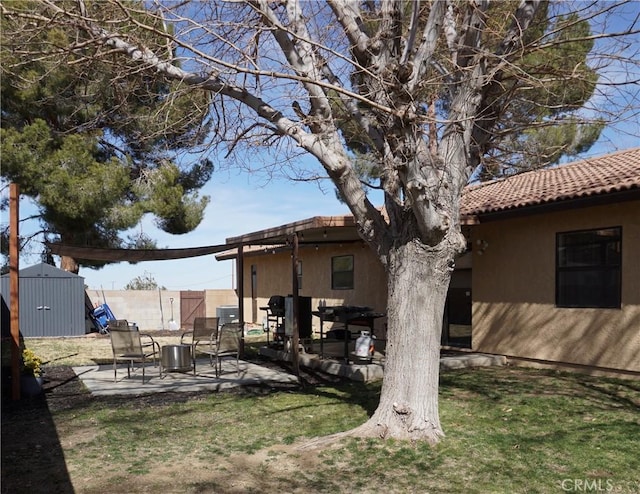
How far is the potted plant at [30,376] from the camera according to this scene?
8.53 meters

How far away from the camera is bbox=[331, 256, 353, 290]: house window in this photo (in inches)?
628

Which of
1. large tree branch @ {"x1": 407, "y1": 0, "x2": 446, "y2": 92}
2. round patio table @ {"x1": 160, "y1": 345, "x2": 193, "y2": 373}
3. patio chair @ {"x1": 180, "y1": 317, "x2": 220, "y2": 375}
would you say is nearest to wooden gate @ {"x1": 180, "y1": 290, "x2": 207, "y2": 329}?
patio chair @ {"x1": 180, "y1": 317, "x2": 220, "y2": 375}

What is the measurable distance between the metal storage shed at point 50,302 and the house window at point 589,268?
48.8ft

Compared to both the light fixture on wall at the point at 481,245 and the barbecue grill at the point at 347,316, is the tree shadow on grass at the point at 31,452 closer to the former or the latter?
the barbecue grill at the point at 347,316

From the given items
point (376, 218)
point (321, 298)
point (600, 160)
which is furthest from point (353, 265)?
point (376, 218)

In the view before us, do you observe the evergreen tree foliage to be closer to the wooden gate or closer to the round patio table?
the wooden gate

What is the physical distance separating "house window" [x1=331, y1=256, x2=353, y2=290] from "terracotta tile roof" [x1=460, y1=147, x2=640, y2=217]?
4.01 meters

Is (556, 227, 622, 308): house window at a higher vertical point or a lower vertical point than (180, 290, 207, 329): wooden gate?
higher

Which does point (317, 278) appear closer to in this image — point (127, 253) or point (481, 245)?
point (481, 245)

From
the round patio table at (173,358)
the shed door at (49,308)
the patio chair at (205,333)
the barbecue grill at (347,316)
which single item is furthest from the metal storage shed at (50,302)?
the barbecue grill at (347,316)

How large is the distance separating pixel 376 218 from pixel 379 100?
119cm

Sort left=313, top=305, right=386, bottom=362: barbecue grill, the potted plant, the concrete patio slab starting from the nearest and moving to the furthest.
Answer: the potted plant < the concrete patio slab < left=313, top=305, right=386, bottom=362: barbecue grill

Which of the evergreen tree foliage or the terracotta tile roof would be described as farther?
the evergreen tree foliage

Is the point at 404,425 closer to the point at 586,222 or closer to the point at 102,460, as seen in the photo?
the point at 102,460
